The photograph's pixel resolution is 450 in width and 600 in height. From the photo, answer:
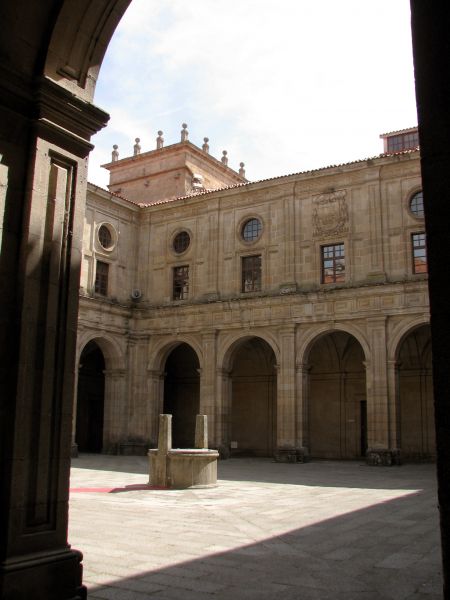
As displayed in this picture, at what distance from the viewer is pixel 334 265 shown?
2636 centimetres

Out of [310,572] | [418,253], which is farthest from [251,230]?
[310,572]

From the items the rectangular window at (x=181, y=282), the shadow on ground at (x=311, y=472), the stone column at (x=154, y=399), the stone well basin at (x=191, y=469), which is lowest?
the shadow on ground at (x=311, y=472)

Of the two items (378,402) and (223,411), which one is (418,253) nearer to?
(378,402)

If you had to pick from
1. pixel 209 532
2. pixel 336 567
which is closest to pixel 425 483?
pixel 209 532

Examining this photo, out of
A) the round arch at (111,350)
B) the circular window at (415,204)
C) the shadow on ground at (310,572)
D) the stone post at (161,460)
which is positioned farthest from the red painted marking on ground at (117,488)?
the circular window at (415,204)

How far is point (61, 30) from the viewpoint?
5.57m

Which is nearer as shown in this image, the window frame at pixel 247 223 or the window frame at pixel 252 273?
the window frame at pixel 252 273

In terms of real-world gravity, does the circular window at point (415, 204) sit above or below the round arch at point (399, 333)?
above

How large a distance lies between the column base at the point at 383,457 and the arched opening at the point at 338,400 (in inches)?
208

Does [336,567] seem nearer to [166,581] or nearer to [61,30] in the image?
[166,581]

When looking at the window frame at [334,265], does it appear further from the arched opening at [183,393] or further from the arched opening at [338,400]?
the arched opening at [183,393]

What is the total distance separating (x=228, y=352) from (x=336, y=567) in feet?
69.7

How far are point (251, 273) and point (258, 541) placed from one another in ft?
67.1

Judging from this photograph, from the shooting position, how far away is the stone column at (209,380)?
2773cm
